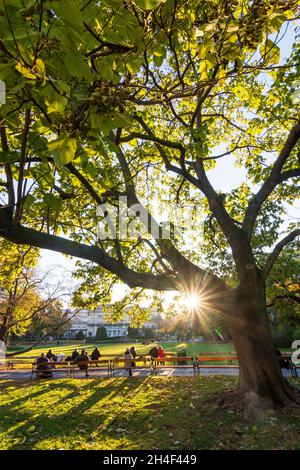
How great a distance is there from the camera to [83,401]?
32.9ft

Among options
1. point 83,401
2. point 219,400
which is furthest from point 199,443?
point 83,401

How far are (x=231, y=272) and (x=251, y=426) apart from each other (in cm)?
1218

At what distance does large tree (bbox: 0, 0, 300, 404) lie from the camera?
1.94 metres

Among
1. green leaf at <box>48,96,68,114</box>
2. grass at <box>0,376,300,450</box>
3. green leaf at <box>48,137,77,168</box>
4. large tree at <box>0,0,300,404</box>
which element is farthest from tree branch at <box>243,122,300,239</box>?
green leaf at <box>48,137,77,168</box>

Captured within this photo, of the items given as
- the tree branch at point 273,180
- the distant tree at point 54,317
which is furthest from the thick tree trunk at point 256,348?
the distant tree at point 54,317

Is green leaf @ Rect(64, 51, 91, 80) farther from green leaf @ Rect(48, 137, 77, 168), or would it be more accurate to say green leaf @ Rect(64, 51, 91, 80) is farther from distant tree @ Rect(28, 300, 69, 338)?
distant tree @ Rect(28, 300, 69, 338)

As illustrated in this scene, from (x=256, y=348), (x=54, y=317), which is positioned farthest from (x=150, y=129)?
(x=54, y=317)

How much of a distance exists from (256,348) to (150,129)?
738 cm

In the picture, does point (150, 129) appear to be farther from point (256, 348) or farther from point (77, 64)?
point (77, 64)

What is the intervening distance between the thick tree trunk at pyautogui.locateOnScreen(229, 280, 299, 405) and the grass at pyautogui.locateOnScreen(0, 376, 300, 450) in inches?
25.0

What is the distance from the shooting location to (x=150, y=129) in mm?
10312

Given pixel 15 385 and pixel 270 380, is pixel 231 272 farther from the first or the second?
pixel 15 385

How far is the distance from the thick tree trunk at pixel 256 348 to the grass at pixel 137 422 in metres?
0.64

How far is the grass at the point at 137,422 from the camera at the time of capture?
234 inches
